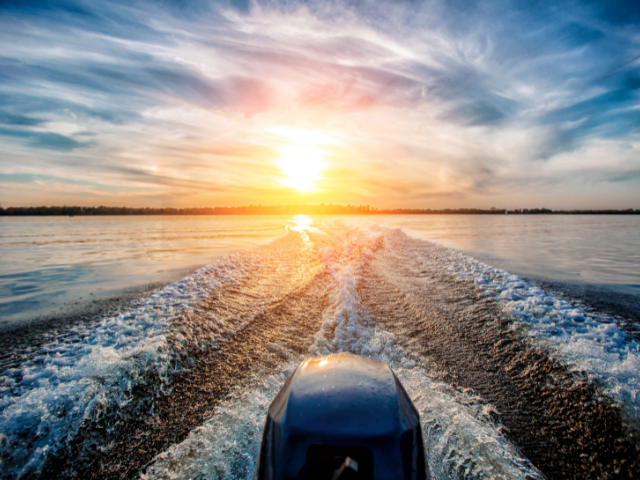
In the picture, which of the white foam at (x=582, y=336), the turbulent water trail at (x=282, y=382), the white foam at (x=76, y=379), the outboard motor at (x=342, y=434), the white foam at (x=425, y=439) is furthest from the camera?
the white foam at (x=582, y=336)

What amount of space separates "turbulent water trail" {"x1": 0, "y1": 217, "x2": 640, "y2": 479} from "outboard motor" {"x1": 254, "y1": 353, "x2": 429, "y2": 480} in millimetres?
953

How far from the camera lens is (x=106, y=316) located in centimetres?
546

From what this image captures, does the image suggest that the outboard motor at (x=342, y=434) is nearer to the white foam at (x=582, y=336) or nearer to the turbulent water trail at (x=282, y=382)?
the turbulent water trail at (x=282, y=382)

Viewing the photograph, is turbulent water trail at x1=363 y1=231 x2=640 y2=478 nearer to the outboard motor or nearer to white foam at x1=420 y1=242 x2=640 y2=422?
white foam at x1=420 y1=242 x2=640 y2=422

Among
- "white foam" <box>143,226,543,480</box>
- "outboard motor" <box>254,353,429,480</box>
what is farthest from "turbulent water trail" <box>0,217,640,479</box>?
"outboard motor" <box>254,353,429,480</box>

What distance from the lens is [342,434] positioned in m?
1.55

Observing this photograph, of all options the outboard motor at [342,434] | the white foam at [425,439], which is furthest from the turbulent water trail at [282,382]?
the outboard motor at [342,434]

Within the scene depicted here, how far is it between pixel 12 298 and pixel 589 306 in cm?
1309

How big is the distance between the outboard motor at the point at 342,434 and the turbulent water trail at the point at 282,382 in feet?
3.13

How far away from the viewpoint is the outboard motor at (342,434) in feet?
4.82

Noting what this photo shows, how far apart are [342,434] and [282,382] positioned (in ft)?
6.92

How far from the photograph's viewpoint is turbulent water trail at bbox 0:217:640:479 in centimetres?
240

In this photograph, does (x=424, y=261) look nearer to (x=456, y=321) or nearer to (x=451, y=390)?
(x=456, y=321)

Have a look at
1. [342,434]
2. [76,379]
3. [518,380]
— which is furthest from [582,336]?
[76,379]
